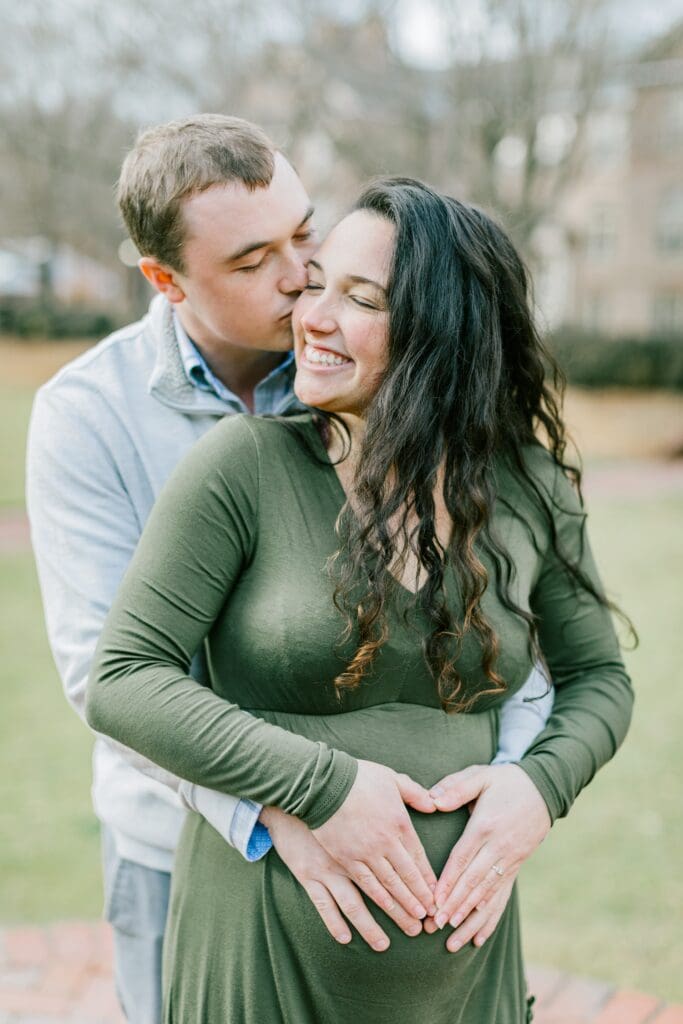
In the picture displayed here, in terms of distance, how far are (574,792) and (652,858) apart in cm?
272

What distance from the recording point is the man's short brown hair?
2.18 meters

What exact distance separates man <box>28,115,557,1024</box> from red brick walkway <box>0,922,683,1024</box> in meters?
1.19

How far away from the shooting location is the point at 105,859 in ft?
8.18

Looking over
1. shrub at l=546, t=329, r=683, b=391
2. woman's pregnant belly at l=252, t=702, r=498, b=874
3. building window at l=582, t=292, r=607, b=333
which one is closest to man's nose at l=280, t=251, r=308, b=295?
woman's pregnant belly at l=252, t=702, r=498, b=874

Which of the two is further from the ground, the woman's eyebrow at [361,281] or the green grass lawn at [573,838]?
the woman's eyebrow at [361,281]

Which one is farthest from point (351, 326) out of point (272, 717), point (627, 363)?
point (627, 363)

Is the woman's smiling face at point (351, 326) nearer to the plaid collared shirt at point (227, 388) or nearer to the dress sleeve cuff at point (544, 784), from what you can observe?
the plaid collared shirt at point (227, 388)

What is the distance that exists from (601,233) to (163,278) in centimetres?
3942

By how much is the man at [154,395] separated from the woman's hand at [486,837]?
0.47 metres

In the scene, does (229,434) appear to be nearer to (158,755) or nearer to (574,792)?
(158,755)

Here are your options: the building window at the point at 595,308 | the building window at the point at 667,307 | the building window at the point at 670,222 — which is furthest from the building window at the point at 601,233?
the building window at the point at 667,307

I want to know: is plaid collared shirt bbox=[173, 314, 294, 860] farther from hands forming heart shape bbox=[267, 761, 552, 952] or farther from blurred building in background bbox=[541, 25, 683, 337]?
blurred building in background bbox=[541, 25, 683, 337]

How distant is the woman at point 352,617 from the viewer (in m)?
1.79

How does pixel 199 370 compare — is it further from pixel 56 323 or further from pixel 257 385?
pixel 56 323
